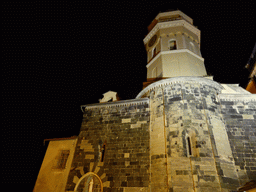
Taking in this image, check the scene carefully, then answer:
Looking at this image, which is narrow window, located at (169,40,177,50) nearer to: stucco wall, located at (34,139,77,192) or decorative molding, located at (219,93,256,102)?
decorative molding, located at (219,93,256,102)

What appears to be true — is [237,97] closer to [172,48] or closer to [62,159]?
[172,48]

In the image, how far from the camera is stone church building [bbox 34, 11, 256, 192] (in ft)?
29.8

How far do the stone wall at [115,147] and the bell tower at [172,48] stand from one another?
3.22 metres

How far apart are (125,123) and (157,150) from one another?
3240mm

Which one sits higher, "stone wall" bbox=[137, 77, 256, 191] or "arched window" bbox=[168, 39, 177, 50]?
"arched window" bbox=[168, 39, 177, 50]

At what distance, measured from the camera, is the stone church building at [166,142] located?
909 cm

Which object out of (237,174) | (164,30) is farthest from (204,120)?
(164,30)

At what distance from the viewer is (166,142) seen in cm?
1011

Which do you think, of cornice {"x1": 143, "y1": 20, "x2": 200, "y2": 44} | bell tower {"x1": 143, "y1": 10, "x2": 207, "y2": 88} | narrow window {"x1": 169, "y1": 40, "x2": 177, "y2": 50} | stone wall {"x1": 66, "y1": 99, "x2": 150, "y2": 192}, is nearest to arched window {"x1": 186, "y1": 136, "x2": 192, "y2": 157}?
stone wall {"x1": 66, "y1": 99, "x2": 150, "y2": 192}

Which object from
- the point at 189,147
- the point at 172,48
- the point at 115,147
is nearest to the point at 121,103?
the point at 115,147

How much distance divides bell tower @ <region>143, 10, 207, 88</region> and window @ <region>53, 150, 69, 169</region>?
8215 millimetres

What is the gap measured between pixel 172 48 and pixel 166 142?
9.11 meters

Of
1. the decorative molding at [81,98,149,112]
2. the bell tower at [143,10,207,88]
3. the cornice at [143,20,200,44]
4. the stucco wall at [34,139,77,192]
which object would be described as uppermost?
the cornice at [143,20,200,44]

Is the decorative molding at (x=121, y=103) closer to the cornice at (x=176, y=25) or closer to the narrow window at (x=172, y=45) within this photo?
the narrow window at (x=172, y=45)
